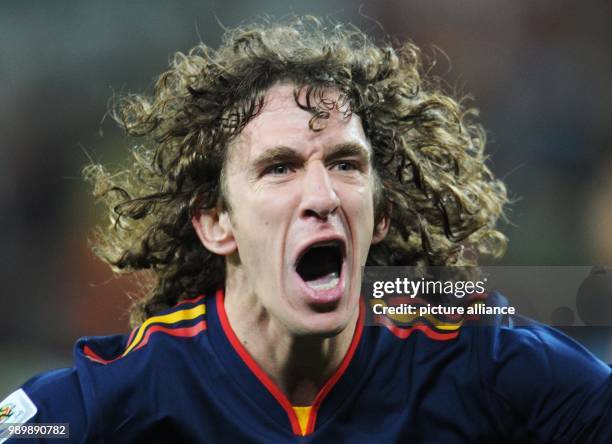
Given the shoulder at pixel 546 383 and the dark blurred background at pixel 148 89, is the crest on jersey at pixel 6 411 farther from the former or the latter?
the dark blurred background at pixel 148 89

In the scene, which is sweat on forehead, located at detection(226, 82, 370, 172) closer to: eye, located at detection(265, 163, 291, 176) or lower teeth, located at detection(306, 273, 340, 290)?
eye, located at detection(265, 163, 291, 176)

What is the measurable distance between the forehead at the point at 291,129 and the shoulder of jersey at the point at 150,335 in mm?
495

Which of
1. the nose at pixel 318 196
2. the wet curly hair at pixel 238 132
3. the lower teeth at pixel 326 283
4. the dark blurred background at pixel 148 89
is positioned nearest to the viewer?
the nose at pixel 318 196

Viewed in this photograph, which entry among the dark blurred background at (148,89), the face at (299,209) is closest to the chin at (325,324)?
the face at (299,209)

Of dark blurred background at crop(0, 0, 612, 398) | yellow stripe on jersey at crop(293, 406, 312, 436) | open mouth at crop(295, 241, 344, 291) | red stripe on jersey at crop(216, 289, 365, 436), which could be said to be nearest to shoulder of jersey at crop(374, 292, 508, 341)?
red stripe on jersey at crop(216, 289, 365, 436)

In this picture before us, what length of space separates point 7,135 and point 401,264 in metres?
3.05

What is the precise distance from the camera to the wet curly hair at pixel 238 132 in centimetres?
266

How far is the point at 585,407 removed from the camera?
2344 millimetres

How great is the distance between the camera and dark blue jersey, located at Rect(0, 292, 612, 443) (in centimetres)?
236

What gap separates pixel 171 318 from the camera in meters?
2.61

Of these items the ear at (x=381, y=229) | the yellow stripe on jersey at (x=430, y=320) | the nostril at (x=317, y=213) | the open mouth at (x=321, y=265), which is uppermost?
the ear at (x=381, y=229)

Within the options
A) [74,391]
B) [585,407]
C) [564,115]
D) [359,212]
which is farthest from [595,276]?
[564,115]

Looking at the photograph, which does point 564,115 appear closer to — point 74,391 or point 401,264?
point 401,264

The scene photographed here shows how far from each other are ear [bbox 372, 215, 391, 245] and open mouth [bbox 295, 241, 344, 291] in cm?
20
